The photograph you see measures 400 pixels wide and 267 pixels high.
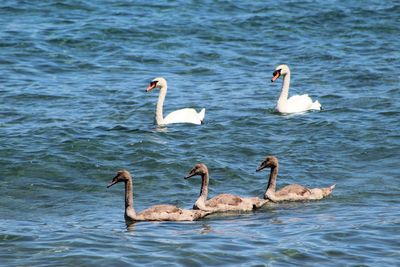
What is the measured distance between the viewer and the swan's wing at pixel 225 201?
15.2 meters

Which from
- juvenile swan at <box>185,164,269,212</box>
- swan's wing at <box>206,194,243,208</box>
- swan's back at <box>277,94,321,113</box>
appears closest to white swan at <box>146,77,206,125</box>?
swan's back at <box>277,94,321,113</box>

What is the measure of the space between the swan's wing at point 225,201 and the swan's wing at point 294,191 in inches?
41.4

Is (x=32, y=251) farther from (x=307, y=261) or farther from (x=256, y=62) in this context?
(x=256, y=62)

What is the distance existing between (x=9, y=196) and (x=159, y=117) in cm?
653

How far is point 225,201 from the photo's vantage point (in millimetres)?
15352

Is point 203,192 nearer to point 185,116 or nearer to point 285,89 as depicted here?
point 185,116

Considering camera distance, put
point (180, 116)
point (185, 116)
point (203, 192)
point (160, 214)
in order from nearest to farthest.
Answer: point (160, 214) → point (203, 192) → point (185, 116) → point (180, 116)

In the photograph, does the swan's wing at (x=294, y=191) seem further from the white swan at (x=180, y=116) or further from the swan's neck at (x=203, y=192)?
the white swan at (x=180, y=116)

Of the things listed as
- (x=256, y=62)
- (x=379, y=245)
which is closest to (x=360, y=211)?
(x=379, y=245)

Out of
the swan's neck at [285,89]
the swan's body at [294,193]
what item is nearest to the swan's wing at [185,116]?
the swan's neck at [285,89]

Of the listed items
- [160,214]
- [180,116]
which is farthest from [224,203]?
[180,116]

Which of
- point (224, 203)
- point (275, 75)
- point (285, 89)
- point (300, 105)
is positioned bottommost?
point (224, 203)

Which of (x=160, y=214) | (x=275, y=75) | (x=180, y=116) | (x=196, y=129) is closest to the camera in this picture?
(x=160, y=214)

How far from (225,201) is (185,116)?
21.9 ft
